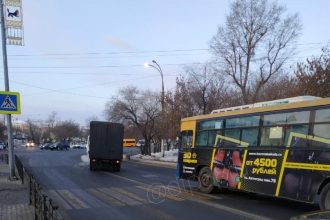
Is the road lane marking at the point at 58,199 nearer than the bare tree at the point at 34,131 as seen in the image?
Yes

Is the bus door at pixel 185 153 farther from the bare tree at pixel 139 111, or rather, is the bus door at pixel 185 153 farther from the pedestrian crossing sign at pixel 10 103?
the bare tree at pixel 139 111

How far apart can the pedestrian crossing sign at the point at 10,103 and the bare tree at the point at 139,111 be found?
4202cm

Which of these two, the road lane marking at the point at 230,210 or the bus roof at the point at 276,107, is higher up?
the bus roof at the point at 276,107

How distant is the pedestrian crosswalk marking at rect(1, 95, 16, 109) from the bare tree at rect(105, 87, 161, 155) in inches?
1662

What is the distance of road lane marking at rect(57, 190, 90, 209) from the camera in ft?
45.1

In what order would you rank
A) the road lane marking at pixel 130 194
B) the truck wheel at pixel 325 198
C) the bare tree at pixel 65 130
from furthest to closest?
the bare tree at pixel 65 130 → the road lane marking at pixel 130 194 → the truck wheel at pixel 325 198

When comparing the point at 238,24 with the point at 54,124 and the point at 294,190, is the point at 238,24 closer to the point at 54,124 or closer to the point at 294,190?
the point at 294,190

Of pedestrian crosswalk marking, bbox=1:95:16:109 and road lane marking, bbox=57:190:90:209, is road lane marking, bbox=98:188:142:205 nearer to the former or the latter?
road lane marking, bbox=57:190:90:209

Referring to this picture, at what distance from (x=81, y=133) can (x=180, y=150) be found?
581ft

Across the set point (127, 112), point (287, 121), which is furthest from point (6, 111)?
point (127, 112)

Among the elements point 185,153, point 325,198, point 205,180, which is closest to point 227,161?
point 205,180

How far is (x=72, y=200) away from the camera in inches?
595

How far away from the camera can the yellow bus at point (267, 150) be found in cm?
1171

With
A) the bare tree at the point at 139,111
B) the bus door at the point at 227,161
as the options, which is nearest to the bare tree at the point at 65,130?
the bare tree at the point at 139,111
